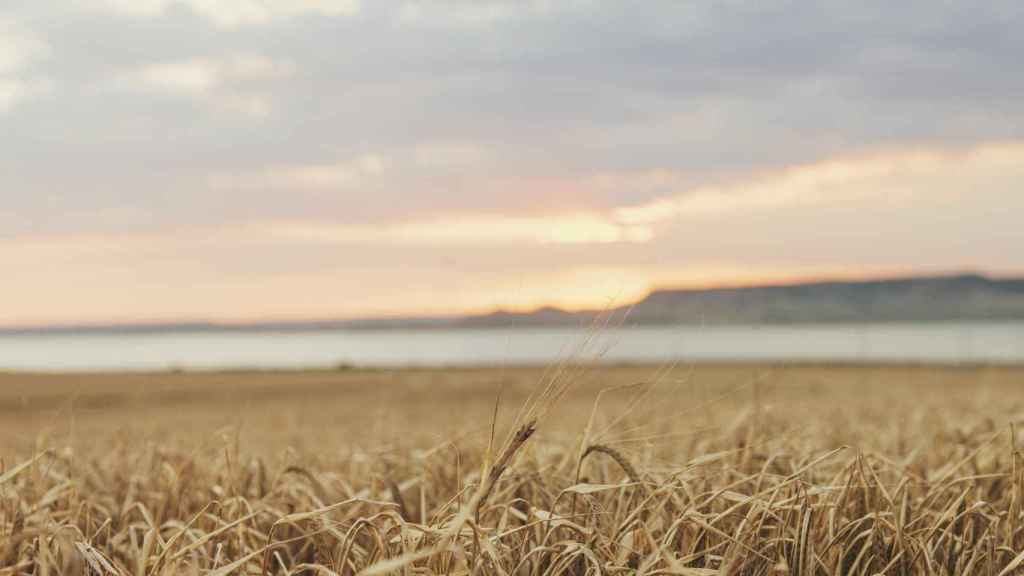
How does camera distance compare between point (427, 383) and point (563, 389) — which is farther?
point (427, 383)

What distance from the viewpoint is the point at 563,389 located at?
5.86ft

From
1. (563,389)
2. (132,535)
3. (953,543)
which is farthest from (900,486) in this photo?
(132,535)

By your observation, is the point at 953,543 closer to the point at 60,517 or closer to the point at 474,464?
the point at 474,464

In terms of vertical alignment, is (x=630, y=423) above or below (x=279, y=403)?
above

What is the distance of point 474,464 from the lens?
13.2ft

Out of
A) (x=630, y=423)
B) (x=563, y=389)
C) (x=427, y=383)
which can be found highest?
(x=563, y=389)

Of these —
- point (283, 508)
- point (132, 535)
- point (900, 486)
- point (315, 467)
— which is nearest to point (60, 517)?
point (132, 535)

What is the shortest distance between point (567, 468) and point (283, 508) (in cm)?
102

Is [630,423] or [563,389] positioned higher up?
[563,389]

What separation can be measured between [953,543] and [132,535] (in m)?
2.34

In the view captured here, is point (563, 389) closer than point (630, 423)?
Yes

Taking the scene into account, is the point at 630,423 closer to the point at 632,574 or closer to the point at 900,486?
the point at 900,486

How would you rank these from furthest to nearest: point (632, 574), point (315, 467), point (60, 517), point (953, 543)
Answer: point (315, 467)
point (60, 517)
point (953, 543)
point (632, 574)

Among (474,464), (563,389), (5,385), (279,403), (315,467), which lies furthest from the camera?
(5,385)
